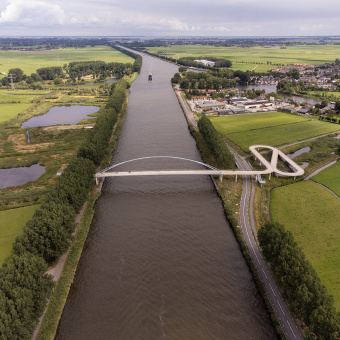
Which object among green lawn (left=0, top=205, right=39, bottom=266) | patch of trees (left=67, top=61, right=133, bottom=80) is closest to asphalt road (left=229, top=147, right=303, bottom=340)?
green lawn (left=0, top=205, right=39, bottom=266)

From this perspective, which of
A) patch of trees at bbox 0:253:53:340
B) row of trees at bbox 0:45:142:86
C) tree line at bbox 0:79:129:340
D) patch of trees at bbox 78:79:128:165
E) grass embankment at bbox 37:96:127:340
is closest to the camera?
patch of trees at bbox 0:253:53:340

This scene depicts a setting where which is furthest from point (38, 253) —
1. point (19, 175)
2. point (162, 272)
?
point (19, 175)

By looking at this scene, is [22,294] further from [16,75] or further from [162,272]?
[16,75]

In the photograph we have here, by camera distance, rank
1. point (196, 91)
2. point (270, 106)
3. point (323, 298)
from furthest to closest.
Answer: point (196, 91) < point (270, 106) < point (323, 298)

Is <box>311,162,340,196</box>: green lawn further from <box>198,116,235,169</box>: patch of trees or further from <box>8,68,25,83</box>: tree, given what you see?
<box>8,68,25,83</box>: tree

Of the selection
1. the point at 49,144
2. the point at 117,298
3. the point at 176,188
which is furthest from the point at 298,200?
the point at 49,144

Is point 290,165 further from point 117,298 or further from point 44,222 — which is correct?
point 44,222

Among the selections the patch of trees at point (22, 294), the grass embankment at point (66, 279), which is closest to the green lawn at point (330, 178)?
A: the grass embankment at point (66, 279)

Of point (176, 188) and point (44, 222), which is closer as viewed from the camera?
point (44, 222)
